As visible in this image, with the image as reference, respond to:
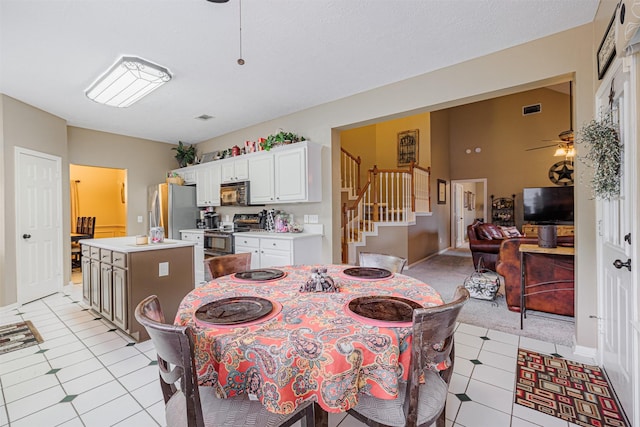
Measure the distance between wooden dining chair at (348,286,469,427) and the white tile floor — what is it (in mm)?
664

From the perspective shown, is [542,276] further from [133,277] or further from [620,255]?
[133,277]

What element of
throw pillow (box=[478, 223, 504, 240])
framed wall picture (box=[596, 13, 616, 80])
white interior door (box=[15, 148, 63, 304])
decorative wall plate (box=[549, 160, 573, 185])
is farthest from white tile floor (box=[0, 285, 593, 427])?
decorative wall plate (box=[549, 160, 573, 185])

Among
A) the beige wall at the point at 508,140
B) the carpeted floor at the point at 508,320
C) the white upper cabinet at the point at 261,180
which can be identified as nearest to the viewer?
the carpeted floor at the point at 508,320

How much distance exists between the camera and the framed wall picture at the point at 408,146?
748 cm

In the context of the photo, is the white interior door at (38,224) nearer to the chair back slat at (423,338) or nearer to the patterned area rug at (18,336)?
the patterned area rug at (18,336)

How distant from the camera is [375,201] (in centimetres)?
557

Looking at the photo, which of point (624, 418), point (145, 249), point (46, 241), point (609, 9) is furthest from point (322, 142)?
point (46, 241)

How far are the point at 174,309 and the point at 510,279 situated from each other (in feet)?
12.9

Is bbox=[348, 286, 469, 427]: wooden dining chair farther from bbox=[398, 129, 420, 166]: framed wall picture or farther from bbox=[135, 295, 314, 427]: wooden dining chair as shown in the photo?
bbox=[398, 129, 420, 166]: framed wall picture

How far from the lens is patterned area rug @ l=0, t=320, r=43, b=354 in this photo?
2.69m

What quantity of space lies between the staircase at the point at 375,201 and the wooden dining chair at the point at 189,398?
3963 mm

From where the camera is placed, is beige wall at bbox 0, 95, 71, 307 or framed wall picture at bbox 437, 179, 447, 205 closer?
beige wall at bbox 0, 95, 71, 307

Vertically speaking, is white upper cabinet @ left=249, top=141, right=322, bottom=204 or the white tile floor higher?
white upper cabinet @ left=249, top=141, right=322, bottom=204

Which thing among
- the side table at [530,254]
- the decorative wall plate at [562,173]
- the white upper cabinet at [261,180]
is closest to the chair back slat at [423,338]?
the side table at [530,254]
